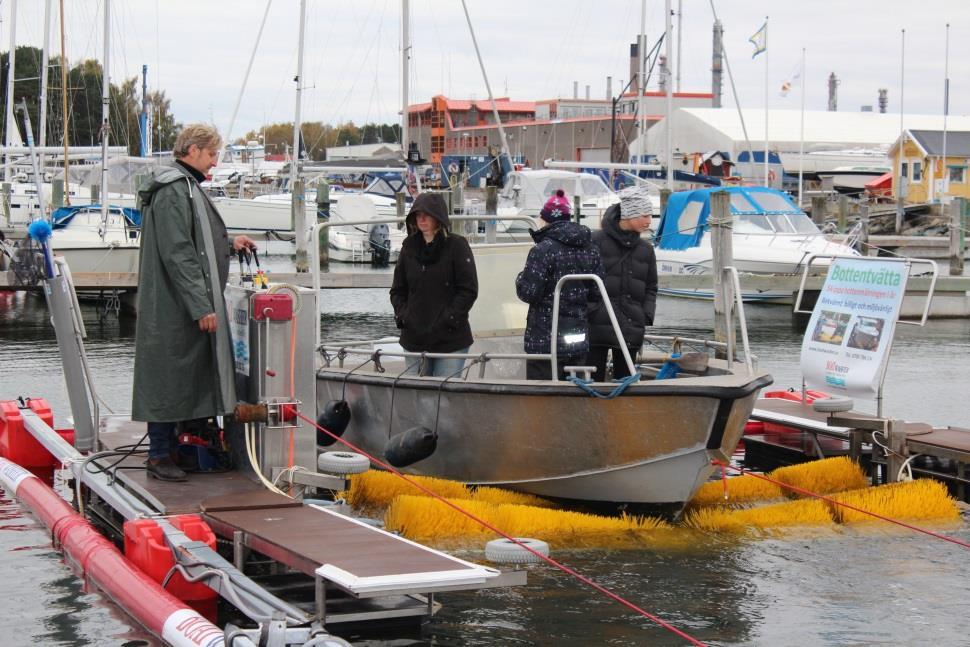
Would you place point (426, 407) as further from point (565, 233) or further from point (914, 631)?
point (914, 631)

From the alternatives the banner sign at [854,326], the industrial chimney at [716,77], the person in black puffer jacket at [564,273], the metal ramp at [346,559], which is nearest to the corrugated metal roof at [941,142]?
the industrial chimney at [716,77]

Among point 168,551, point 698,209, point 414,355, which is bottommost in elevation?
point 168,551

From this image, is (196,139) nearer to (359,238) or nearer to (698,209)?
(698,209)

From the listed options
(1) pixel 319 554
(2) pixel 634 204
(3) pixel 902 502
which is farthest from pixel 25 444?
(3) pixel 902 502

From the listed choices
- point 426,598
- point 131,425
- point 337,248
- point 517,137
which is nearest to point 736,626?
point 426,598

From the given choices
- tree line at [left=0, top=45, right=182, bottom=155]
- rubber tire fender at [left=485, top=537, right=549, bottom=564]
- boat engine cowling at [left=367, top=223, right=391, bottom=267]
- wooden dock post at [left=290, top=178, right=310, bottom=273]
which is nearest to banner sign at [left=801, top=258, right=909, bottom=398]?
rubber tire fender at [left=485, top=537, right=549, bottom=564]

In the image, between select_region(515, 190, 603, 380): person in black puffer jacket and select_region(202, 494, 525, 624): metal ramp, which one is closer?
select_region(202, 494, 525, 624): metal ramp

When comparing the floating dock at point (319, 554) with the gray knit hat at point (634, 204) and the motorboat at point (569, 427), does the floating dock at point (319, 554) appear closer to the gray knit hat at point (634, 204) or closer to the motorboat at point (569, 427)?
the motorboat at point (569, 427)

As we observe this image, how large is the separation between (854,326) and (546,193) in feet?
86.9

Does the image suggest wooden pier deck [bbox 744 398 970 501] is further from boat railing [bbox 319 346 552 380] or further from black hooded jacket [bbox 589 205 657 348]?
boat railing [bbox 319 346 552 380]

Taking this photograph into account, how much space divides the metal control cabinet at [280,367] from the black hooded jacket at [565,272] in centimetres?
160

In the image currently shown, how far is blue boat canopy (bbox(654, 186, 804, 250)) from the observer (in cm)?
2811

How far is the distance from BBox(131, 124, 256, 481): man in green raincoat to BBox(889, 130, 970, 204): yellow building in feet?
154

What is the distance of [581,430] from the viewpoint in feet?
25.8
